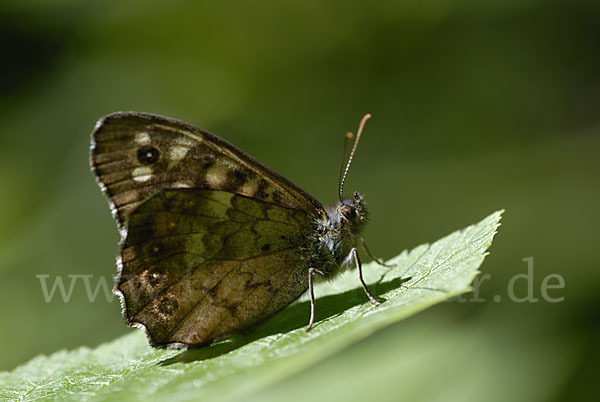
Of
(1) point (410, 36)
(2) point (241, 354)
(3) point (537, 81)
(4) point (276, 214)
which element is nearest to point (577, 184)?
(3) point (537, 81)

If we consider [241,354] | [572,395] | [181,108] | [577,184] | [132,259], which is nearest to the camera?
[241,354]

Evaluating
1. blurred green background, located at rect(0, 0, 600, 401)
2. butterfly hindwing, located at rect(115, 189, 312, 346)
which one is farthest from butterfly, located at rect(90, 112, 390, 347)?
blurred green background, located at rect(0, 0, 600, 401)

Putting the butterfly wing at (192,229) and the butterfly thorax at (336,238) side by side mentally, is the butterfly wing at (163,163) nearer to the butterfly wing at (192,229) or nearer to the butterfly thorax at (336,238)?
the butterfly wing at (192,229)

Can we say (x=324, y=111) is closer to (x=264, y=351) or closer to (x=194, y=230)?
(x=194, y=230)

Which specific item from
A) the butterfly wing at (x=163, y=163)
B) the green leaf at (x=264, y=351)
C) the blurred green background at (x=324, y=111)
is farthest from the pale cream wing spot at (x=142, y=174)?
Result: the blurred green background at (x=324, y=111)

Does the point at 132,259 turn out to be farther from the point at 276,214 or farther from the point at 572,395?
the point at 572,395

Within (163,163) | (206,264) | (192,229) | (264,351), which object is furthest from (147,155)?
(264,351)

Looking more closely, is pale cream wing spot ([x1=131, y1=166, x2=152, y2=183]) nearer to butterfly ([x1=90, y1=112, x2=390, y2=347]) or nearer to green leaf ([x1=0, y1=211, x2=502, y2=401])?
butterfly ([x1=90, y1=112, x2=390, y2=347])
